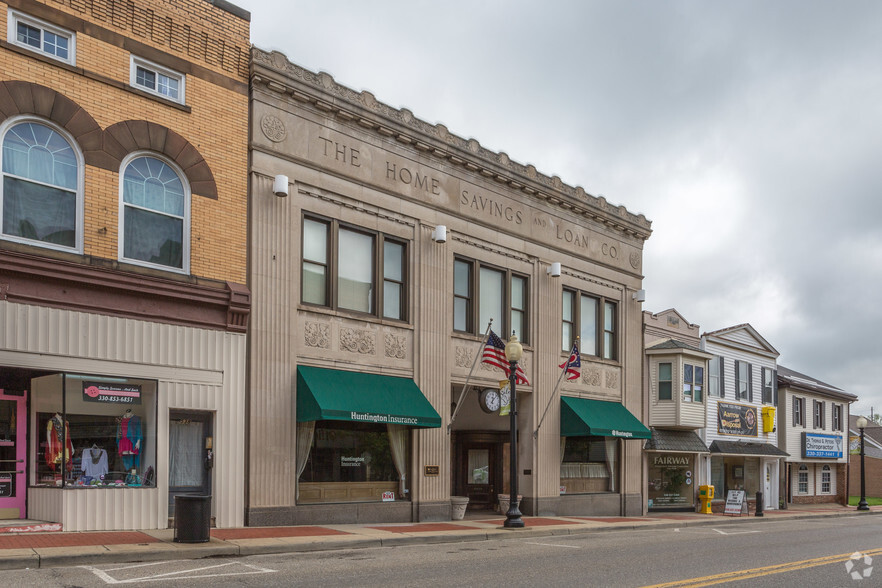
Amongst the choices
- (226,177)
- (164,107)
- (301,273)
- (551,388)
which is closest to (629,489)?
(551,388)

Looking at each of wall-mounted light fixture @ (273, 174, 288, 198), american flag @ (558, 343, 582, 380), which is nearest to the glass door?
wall-mounted light fixture @ (273, 174, 288, 198)

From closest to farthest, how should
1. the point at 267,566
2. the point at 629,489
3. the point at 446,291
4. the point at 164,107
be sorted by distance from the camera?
the point at 267,566, the point at 164,107, the point at 446,291, the point at 629,489

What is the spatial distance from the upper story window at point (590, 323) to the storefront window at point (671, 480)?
5665 millimetres

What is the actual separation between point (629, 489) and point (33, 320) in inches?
788

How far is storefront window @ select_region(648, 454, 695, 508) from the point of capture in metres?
32.1

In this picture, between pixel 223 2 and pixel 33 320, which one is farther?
pixel 223 2

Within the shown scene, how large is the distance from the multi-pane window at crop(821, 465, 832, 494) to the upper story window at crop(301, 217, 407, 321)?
33.7 metres

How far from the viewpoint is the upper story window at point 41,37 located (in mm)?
15391

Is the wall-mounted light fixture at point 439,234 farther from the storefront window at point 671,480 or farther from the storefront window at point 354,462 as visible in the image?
the storefront window at point 671,480

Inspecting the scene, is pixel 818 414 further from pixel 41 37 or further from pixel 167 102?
pixel 41 37

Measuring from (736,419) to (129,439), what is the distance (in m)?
27.6

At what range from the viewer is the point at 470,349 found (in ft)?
76.8

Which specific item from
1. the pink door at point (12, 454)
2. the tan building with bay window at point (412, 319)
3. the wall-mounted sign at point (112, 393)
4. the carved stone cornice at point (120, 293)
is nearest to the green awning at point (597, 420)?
the tan building with bay window at point (412, 319)

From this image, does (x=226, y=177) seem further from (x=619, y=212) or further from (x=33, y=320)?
(x=619, y=212)
